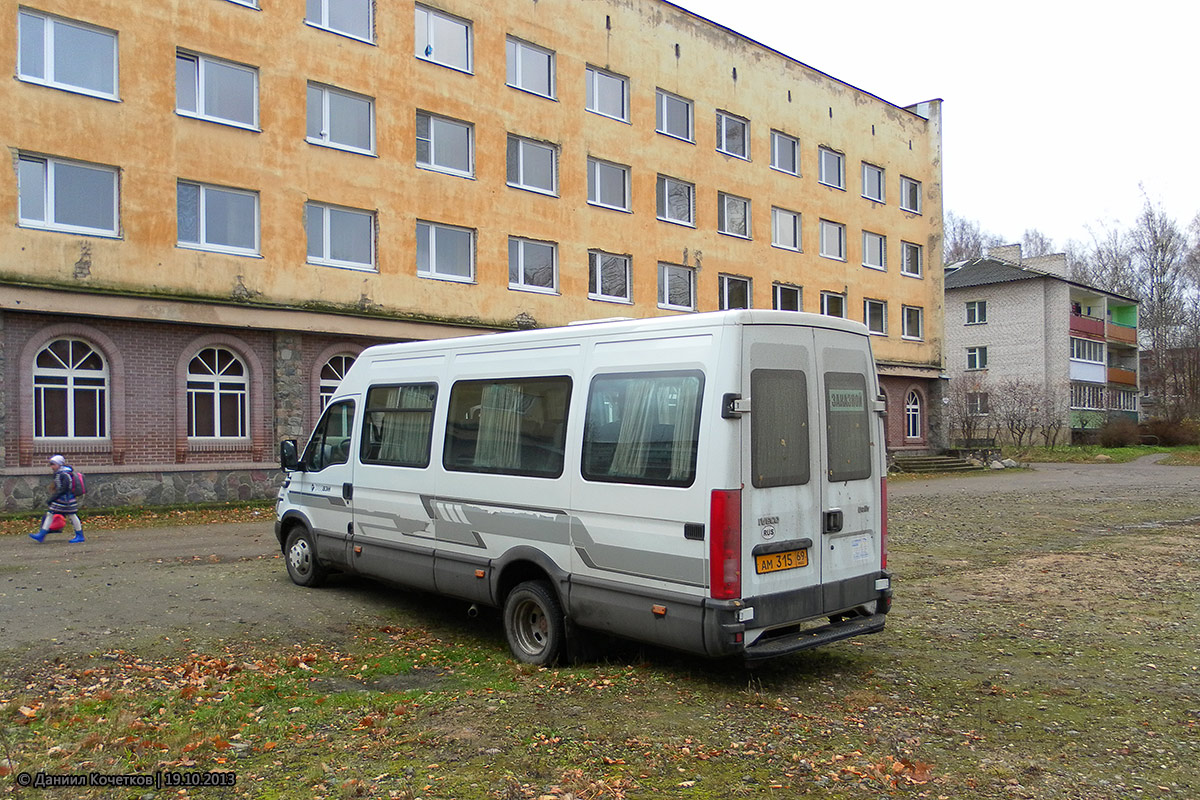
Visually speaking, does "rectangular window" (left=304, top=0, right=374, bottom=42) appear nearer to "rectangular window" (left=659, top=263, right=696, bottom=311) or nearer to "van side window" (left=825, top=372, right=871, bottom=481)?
"rectangular window" (left=659, top=263, right=696, bottom=311)

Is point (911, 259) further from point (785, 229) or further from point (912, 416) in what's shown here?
point (785, 229)

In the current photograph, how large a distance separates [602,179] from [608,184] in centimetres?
26

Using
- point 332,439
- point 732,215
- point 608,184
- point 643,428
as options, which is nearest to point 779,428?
point 643,428

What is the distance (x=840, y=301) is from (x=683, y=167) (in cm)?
904

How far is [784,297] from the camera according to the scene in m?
33.0

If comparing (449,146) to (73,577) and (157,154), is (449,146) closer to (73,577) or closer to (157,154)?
(157,154)

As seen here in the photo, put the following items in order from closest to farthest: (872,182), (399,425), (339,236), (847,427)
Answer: (847,427) < (399,425) < (339,236) < (872,182)

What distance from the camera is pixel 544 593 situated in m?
7.09

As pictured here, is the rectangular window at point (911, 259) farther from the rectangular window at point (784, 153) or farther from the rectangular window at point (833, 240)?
the rectangular window at point (784, 153)

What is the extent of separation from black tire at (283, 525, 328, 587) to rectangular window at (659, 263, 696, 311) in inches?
760

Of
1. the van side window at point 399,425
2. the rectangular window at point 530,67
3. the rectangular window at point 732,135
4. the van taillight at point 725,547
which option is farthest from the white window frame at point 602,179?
the van taillight at point 725,547

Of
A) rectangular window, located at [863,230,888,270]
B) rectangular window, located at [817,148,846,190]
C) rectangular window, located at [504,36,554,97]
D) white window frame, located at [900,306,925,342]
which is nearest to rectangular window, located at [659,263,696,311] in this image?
rectangular window, located at [504,36,554,97]

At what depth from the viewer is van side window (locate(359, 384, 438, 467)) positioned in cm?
849

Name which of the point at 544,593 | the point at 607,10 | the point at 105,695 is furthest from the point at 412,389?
the point at 607,10
